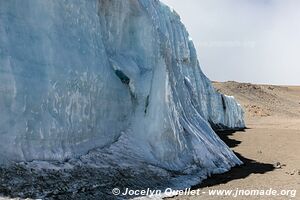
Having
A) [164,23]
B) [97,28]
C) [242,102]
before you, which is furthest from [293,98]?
[97,28]

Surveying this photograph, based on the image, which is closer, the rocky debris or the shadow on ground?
the shadow on ground

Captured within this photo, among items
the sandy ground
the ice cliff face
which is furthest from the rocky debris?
the ice cliff face

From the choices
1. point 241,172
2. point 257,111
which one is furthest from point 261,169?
point 257,111

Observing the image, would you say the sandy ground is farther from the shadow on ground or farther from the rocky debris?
the rocky debris

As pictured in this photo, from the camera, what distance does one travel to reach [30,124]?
9508 mm

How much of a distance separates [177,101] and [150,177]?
14.1 feet

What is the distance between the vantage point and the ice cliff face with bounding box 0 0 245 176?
31.3 ft

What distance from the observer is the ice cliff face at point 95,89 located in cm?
953

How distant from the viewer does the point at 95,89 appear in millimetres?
11656

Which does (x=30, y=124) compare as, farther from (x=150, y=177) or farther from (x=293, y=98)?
(x=293, y=98)

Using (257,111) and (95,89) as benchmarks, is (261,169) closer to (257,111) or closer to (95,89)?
(95,89)

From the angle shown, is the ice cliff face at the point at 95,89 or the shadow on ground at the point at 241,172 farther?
the shadow on ground at the point at 241,172

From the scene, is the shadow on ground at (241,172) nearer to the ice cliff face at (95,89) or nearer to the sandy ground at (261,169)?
the sandy ground at (261,169)

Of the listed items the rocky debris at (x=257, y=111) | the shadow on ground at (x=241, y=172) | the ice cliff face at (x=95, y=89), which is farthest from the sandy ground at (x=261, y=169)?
the rocky debris at (x=257, y=111)
